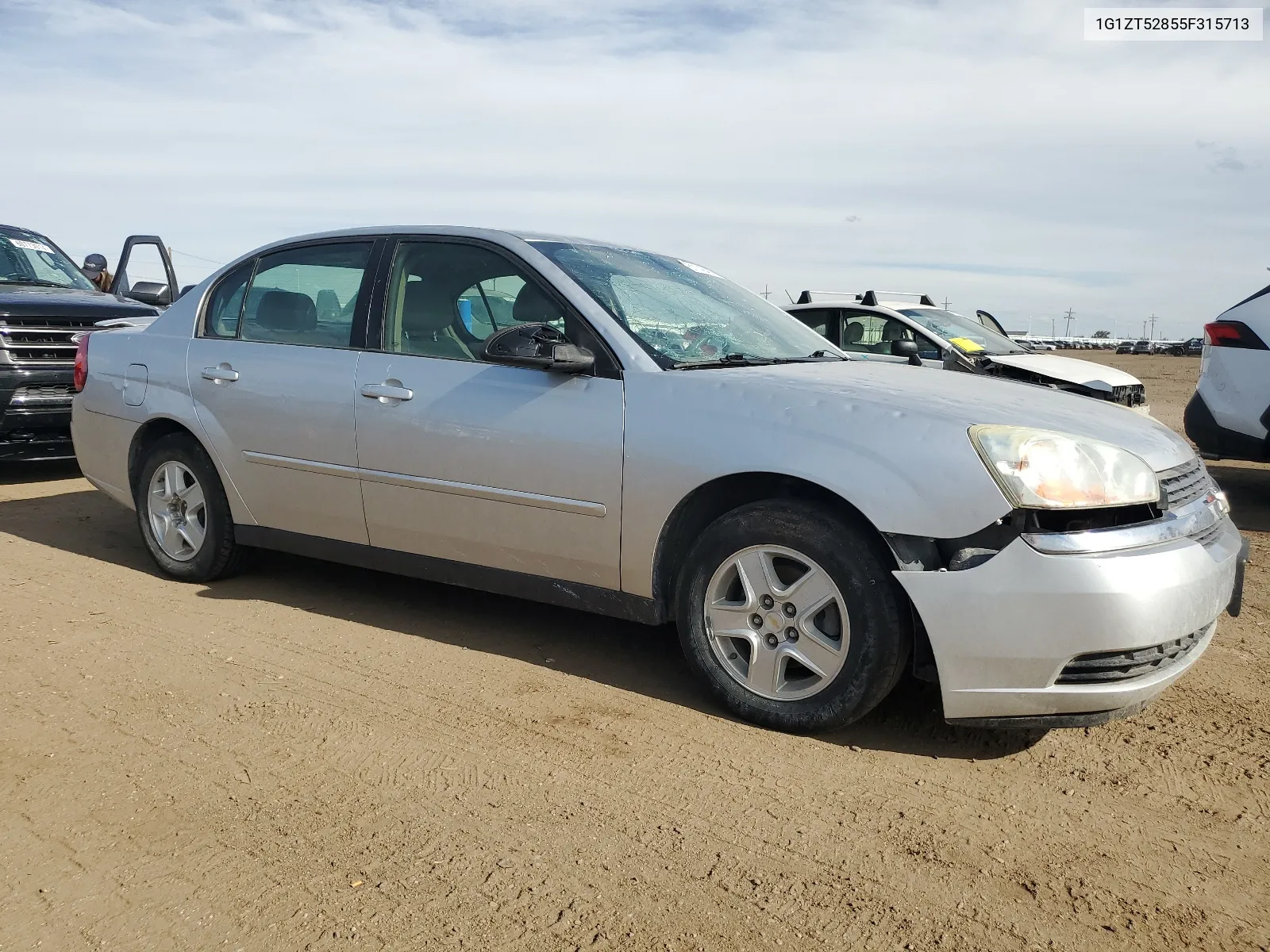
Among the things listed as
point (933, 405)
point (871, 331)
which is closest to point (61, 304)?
point (871, 331)

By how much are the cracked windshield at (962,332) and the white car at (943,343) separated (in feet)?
0.04

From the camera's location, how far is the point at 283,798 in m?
3.13

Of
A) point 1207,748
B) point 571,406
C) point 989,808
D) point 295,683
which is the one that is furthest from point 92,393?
point 1207,748

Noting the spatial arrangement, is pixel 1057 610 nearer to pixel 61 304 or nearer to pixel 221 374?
pixel 221 374

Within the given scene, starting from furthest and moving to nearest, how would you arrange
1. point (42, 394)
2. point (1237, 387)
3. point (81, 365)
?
point (42, 394) < point (1237, 387) < point (81, 365)

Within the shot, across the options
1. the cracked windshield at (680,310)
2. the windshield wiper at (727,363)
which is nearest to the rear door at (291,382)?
the cracked windshield at (680,310)

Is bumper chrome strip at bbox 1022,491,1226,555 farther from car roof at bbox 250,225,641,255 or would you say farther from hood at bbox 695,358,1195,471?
car roof at bbox 250,225,641,255

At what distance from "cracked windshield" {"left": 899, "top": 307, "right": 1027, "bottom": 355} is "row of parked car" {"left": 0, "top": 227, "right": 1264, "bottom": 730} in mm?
6320

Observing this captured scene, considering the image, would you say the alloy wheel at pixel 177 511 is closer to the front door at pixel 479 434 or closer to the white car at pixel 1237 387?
the front door at pixel 479 434

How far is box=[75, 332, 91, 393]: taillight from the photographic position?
5.93m

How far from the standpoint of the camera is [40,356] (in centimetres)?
845

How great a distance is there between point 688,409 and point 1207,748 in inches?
79.9

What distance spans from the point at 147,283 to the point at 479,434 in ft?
21.0

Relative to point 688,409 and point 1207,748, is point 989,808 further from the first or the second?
point 688,409
